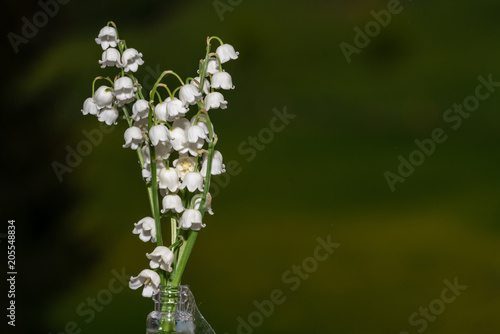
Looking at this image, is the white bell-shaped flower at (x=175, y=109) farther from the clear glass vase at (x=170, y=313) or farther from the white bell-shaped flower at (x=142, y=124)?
the clear glass vase at (x=170, y=313)

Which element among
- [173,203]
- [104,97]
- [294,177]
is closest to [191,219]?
[173,203]

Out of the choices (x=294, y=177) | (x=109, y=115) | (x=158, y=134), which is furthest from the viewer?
(x=294, y=177)

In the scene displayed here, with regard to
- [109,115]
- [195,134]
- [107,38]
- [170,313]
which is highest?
[107,38]

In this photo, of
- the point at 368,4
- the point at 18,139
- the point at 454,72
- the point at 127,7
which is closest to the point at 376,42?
the point at 368,4

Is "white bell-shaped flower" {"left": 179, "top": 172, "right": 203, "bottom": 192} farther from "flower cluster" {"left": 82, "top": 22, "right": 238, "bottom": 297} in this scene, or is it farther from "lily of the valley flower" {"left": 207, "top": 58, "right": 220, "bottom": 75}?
"lily of the valley flower" {"left": 207, "top": 58, "right": 220, "bottom": 75}

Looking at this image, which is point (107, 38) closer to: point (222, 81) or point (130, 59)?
point (130, 59)

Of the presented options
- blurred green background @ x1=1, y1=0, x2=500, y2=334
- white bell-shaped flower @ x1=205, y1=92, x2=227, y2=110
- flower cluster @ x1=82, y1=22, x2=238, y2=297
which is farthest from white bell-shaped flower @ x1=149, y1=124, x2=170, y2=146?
blurred green background @ x1=1, y1=0, x2=500, y2=334

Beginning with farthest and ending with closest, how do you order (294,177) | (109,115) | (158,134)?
(294,177)
(109,115)
(158,134)
